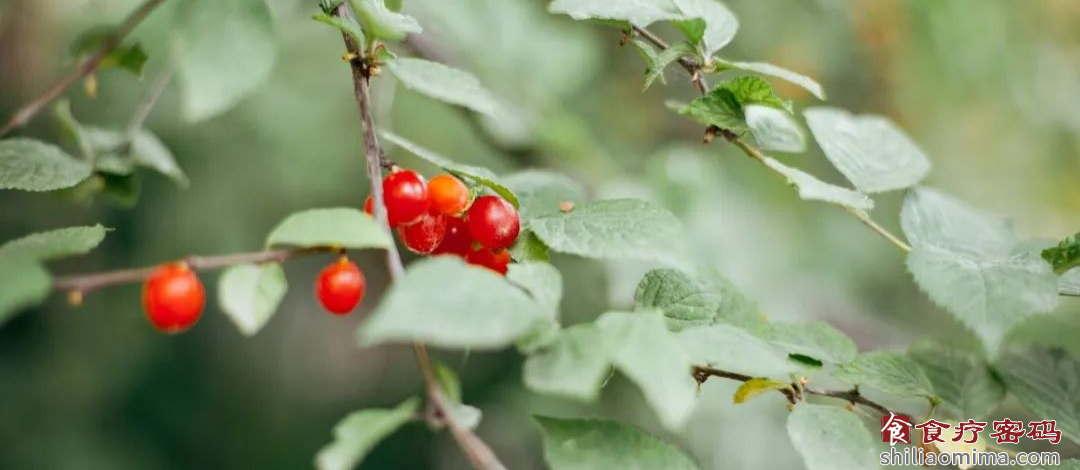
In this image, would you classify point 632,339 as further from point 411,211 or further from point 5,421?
point 5,421

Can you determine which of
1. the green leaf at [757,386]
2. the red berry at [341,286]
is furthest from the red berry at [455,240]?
the green leaf at [757,386]

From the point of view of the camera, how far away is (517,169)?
5.48 feet

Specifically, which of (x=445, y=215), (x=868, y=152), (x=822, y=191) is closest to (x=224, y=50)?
(x=445, y=215)

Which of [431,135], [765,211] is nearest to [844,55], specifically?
[765,211]

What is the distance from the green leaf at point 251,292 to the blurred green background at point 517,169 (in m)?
0.96

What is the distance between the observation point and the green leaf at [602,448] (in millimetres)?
541

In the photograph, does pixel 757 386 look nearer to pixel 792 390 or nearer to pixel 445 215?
pixel 792 390

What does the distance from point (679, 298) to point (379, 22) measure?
0.97 ft

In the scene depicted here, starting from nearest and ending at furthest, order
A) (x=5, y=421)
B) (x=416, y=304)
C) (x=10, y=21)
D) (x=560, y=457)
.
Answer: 1. (x=416, y=304)
2. (x=560, y=457)
3. (x=10, y=21)
4. (x=5, y=421)

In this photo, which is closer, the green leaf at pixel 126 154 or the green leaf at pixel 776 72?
the green leaf at pixel 776 72

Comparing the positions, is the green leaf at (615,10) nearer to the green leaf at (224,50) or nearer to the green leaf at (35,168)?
the green leaf at (224,50)

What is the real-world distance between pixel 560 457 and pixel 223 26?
1.12 feet

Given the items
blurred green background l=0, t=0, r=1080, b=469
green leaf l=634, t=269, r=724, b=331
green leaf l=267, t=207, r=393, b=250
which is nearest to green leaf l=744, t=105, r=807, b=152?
green leaf l=634, t=269, r=724, b=331

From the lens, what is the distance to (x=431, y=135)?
199cm
